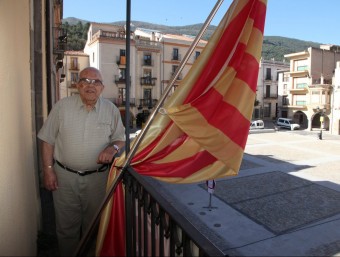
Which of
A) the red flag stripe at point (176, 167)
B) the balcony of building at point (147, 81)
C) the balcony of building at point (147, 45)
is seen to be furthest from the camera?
the balcony of building at point (147, 81)

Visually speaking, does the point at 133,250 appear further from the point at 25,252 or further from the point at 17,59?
the point at 17,59

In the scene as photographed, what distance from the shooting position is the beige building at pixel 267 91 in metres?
43.9

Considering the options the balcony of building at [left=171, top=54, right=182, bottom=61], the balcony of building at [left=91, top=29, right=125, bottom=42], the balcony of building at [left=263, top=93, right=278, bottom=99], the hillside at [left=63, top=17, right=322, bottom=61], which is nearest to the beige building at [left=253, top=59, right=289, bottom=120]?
the balcony of building at [left=263, top=93, right=278, bottom=99]

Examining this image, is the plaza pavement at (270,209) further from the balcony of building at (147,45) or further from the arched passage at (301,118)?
the arched passage at (301,118)

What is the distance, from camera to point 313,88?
3481 centimetres

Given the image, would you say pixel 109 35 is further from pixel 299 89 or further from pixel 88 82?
pixel 88 82

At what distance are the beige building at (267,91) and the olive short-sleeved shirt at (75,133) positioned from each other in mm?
42854

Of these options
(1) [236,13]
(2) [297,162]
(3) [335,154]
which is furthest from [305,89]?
(1) [236,13]

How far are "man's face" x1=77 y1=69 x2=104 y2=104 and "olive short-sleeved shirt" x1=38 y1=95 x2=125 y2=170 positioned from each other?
10 cm

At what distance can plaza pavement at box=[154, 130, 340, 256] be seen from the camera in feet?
21.9

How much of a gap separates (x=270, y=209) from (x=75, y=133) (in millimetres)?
7608

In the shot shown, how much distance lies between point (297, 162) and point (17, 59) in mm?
15616

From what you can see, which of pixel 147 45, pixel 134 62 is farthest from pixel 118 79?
pixel 147 45

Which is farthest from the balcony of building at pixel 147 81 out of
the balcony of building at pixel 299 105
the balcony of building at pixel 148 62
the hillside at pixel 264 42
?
the balcony of building at pixel 299 105
